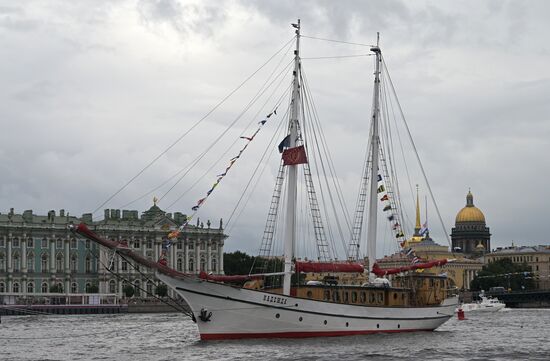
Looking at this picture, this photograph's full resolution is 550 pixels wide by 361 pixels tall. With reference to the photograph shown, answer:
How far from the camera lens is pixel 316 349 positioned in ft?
182

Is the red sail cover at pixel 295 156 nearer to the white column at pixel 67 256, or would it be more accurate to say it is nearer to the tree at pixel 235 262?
the white column at pixel 67 256

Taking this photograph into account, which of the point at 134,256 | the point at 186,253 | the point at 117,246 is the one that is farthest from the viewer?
the point at 186,253

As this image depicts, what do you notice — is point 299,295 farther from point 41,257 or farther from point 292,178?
point 41,257

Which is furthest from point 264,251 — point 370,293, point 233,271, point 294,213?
point 233,271

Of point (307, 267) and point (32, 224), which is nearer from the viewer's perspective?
point (307, 267)

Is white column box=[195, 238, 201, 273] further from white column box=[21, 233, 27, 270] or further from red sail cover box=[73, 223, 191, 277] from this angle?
red sail cover box=[73, 223, 191, 277]

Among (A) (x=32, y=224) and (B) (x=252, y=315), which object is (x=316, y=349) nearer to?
(B) (x=252, y=315)

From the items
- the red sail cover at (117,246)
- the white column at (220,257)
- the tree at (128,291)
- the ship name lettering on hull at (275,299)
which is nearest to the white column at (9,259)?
the tree at (128,291)

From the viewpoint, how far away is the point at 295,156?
6359 centimetres

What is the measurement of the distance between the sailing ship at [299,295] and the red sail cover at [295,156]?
49 millimetres

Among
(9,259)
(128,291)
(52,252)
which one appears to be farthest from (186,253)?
(9,259)

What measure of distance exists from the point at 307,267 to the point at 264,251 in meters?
2.94

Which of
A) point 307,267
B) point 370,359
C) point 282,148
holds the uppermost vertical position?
point 282,148

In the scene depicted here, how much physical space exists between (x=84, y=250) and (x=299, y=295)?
4432 inches
